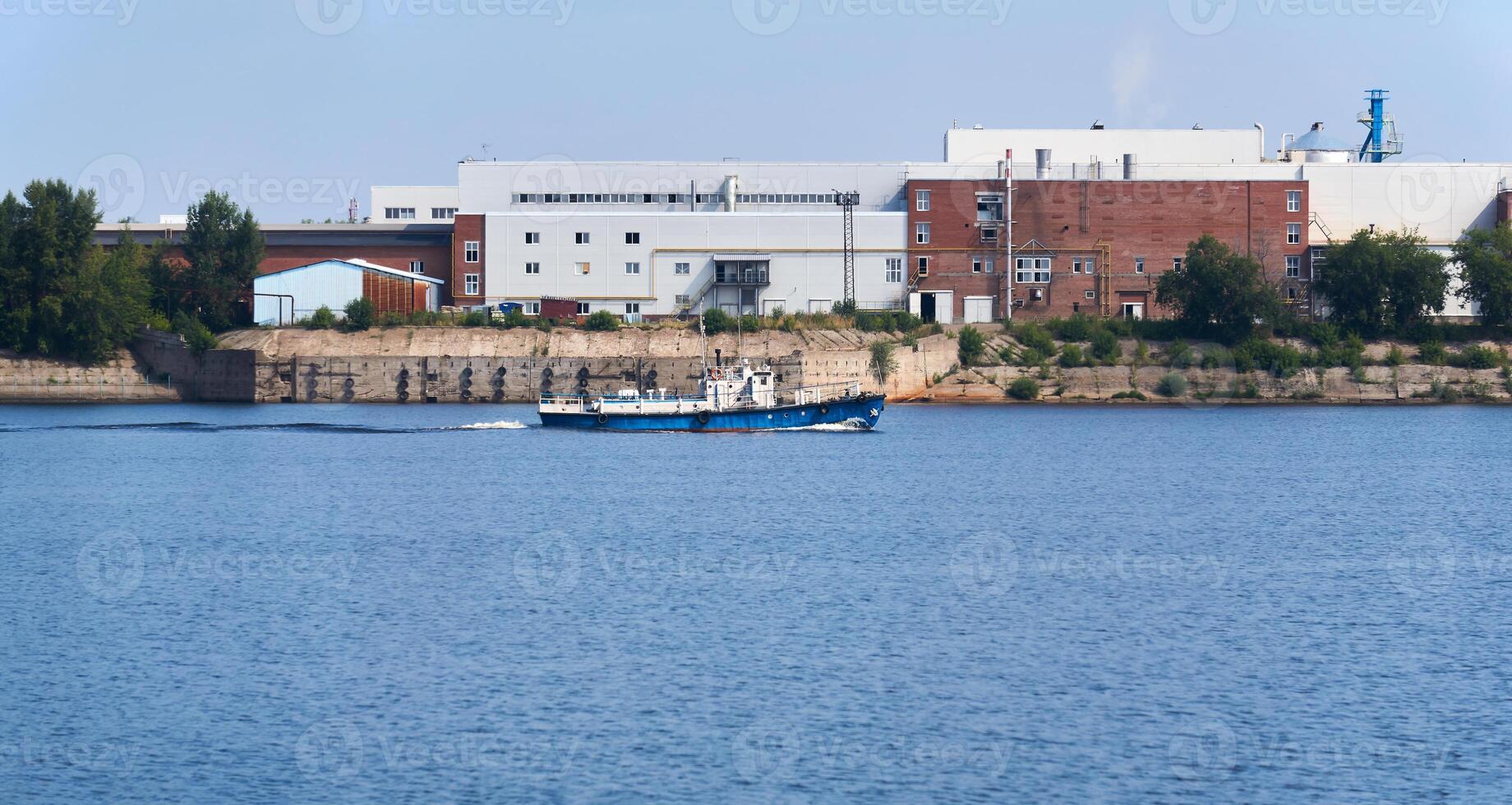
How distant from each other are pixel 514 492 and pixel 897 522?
48.7 ft

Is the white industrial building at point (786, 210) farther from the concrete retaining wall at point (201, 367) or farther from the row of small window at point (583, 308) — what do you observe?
the concrete retaining wall at point (201, 367)

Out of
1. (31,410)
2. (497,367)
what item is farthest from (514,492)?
(31,410)

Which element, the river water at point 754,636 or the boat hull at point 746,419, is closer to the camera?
the river water at point 754,636

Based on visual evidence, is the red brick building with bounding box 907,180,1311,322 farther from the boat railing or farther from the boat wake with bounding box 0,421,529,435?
the boat wake with bounding box 0,421,529,435

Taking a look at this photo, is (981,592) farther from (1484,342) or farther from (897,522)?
(1484,342)

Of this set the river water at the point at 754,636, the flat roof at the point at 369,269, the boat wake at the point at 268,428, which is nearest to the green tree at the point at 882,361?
the boat wake at the point at 268,428

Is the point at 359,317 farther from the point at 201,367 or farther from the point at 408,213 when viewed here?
the point at 408,213

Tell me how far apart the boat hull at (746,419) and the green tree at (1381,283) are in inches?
1496

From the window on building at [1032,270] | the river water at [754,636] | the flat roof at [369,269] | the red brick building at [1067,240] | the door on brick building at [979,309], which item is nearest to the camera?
the river water at [754,636]

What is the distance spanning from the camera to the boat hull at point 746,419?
3268 inches

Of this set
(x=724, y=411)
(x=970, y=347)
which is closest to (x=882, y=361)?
(x=970, y=347)

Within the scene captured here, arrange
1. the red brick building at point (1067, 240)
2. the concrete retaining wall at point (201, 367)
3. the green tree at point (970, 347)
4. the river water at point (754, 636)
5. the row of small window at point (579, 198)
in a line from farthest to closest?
the row of small window at point (579, 198), the red brick building at point (1067, 240), the concrete retaining wall at point (201, 367), the green tree at point (970, 347), the river water at point (754, 636)

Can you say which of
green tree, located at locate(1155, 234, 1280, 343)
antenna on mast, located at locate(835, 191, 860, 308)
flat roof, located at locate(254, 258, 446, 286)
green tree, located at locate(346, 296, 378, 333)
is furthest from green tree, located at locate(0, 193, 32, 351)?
green tree, located at locate(1155, 234, 1280, 343)

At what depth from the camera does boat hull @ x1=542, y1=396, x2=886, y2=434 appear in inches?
3268
